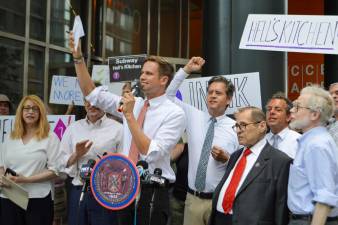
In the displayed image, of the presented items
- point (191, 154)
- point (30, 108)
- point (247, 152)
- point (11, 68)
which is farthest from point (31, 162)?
point (11, 68)

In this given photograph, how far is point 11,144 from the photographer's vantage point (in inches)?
215

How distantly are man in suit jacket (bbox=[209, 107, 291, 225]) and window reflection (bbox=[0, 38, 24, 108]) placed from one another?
6.34 metres

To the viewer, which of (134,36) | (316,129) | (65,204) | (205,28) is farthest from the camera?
(134,36)

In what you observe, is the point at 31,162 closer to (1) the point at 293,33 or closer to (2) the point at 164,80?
(2) the point at 164,80

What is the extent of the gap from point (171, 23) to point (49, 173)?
30.4 feet

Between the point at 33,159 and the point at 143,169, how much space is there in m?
2.14

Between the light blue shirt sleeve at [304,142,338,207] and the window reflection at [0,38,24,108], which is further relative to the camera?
the window reflection at [0,38,24,108]

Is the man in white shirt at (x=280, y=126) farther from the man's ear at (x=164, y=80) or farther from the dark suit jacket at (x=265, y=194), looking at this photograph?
the man's ear at (x=164, y=80)

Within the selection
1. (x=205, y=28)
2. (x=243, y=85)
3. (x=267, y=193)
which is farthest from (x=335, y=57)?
(x=267, y=193)

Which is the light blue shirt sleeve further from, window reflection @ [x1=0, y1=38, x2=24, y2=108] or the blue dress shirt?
window reflection @ [x1=0, y1=38, x2=24, y2=108]

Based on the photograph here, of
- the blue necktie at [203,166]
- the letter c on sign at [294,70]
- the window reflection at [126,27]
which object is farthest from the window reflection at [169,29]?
the blue necktie at [203,166]

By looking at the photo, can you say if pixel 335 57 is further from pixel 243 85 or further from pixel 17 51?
pixel 17 51

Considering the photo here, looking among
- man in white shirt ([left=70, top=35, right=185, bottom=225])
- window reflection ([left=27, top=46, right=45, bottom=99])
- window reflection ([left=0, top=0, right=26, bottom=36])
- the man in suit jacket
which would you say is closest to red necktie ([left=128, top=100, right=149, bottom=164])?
man in white shirt ([left=70, top=35, right=185, bottom=225])

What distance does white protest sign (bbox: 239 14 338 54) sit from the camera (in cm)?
493
